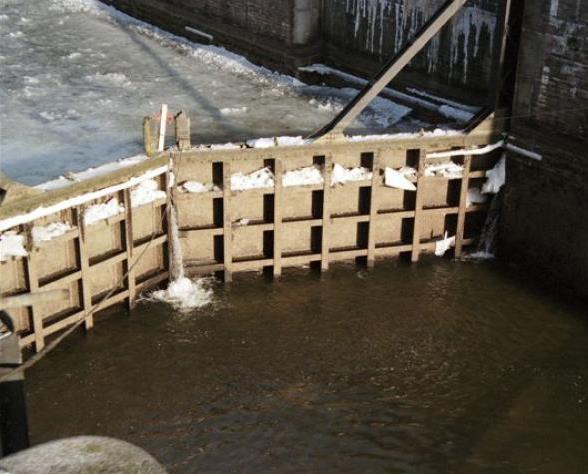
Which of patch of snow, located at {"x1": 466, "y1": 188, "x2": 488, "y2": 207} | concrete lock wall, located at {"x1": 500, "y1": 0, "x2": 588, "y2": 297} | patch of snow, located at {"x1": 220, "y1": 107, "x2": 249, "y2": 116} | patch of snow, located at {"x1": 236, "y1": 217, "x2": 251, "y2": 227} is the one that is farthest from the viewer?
patch of snow, located at {"x1": 220, "y1": 107, "x2": 249, "y2": 116}

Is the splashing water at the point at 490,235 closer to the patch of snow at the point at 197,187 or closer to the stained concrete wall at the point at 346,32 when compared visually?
the stained concrete wall at the point at 346,32

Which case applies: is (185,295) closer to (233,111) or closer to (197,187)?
(197,187)

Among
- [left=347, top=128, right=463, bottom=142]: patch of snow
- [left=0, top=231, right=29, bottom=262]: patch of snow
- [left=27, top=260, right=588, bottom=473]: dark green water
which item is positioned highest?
[left=347, top=128, right=463, bottom=142]: patch of snow

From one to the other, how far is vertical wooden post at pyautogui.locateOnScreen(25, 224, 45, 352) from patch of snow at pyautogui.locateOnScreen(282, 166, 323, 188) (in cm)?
410

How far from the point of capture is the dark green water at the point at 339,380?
10734 mm

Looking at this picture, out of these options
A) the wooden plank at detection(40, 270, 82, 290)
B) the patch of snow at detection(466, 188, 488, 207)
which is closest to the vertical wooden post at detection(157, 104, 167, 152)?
the wooden plank at detection(40, 270, 82, 290)

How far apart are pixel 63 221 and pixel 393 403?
17.1ft

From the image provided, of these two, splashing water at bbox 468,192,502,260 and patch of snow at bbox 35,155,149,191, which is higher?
patch of snow at bbox 35,155,149,191

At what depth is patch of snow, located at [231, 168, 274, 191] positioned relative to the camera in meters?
13.9

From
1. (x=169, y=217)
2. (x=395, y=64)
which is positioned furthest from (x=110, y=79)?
(x=395, y=64)

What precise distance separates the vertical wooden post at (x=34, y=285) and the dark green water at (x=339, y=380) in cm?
33

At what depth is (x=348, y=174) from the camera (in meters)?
14.3

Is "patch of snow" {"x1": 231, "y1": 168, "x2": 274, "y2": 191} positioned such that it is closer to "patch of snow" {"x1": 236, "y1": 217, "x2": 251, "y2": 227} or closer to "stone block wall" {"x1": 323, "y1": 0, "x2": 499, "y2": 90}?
"patch of snow" {"x1": 236, "y1": 217, "x2": 251, "y2": 227}

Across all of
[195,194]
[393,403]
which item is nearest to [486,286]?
[393,403]
